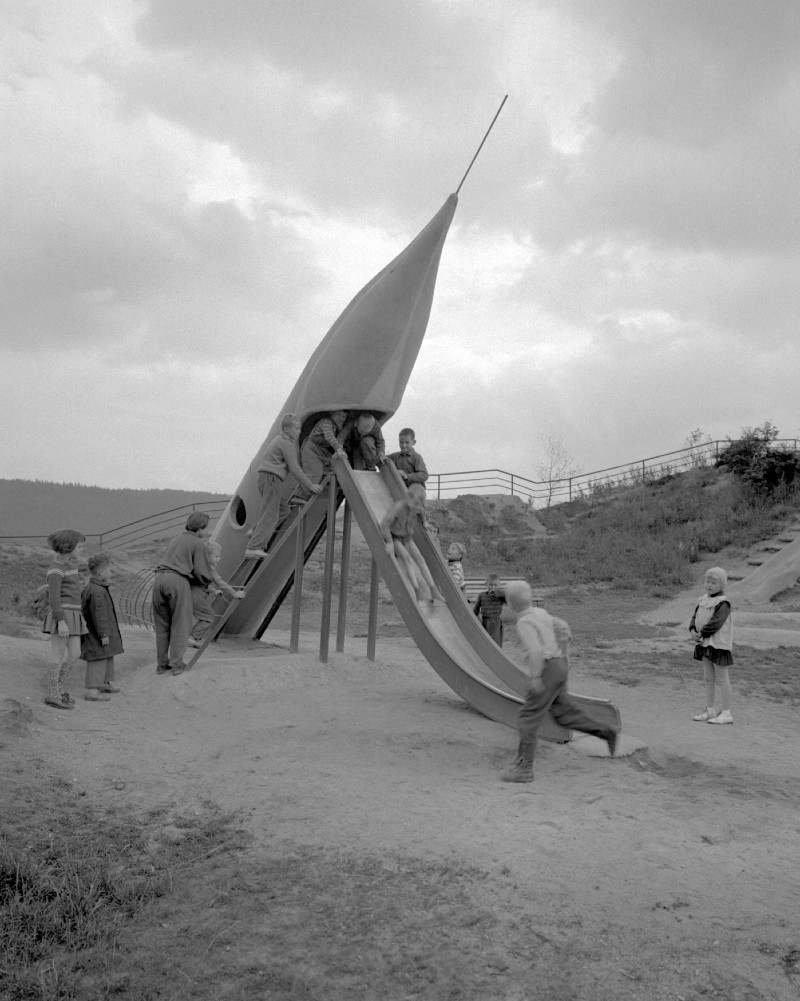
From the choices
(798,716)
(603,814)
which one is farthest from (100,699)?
(798,716)

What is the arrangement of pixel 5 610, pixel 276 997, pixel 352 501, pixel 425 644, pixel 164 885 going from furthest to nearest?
pixel 5 610 → pixel 352 501 → pixel 425 644 → pixel 164 885 → pixel 276 997

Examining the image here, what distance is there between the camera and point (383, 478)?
8.45 m

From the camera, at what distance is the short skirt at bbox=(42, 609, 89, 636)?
21.6 feet

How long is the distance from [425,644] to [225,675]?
6.22ft

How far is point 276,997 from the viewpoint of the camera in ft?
8.87

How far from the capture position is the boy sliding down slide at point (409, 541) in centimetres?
733

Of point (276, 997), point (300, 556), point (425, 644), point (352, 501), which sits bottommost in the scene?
point (276, 997)

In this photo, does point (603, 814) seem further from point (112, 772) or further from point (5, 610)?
point (5, 610)

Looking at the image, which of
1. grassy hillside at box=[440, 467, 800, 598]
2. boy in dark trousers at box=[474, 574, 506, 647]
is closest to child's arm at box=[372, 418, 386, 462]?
boy in dark trousers at box=[474, 574, 506, 647]

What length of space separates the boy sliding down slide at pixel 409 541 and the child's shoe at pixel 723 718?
7.80 feet

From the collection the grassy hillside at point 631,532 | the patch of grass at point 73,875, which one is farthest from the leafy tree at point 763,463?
the patch of grass at point 73,875

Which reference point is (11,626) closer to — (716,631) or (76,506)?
(716,631)

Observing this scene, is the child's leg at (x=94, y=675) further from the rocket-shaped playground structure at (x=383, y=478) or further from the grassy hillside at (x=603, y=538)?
the grassy hillside at (x=603, y=538)

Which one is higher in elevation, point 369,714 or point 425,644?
point 425,644
